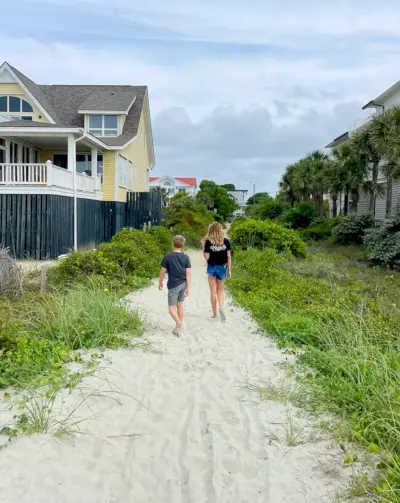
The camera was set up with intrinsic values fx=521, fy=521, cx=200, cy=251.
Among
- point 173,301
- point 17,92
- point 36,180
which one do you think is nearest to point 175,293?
point 173,301

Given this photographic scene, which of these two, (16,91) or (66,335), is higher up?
(16,91)

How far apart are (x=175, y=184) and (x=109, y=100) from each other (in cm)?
8628

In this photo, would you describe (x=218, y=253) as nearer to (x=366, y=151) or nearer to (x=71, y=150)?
(x=71, y=150)

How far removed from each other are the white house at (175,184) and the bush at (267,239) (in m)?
85.8

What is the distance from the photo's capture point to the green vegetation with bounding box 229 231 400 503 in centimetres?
439

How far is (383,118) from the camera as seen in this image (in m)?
27.3

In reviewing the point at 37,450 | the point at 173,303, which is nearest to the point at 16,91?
the point at 173,303

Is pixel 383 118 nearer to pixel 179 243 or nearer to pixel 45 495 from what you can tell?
pixel 179 243

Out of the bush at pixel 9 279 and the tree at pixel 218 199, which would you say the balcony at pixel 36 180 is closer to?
the bush at pixel 9 279

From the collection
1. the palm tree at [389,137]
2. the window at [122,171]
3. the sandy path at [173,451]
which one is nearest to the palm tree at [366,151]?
the palm tree at [389,137]

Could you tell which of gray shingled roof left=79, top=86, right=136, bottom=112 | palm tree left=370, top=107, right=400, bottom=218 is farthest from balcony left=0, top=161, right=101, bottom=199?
palm tree left=370, top=107, right=400, bottom=218

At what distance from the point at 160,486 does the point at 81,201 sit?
60.0 feet

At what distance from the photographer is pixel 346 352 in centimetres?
662

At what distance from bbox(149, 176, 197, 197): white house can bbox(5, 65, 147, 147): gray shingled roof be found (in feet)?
246
